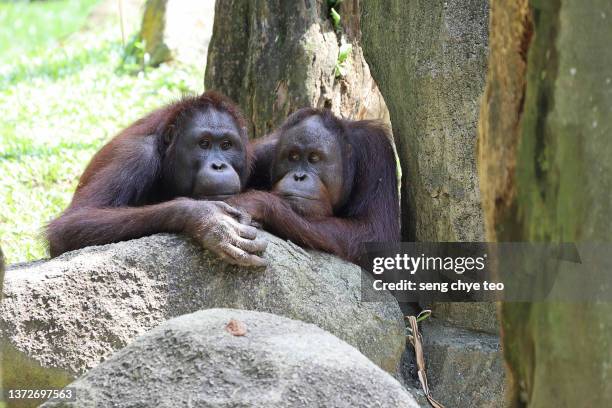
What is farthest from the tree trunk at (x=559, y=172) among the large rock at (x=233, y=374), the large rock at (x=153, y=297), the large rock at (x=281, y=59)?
the large rock at (x=281, y=59)

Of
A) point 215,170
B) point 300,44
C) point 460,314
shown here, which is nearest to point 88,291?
point 215,170

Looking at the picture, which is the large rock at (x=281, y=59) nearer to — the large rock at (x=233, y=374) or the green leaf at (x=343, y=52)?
the green leaf at (x=343, y=52)

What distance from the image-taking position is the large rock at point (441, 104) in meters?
4.57

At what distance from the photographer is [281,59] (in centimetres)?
603

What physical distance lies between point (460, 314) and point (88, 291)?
192 cm

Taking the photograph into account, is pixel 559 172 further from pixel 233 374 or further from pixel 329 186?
pixel 329 186

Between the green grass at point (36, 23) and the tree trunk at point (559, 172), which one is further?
the green grass at point (36, 23)

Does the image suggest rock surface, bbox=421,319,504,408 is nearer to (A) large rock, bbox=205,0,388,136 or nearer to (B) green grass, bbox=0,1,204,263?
(A) large rock, bbox=205,0,388,136

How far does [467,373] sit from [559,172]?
2.15 meters

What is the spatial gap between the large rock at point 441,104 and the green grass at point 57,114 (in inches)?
73.6

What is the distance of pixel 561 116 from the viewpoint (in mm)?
2508

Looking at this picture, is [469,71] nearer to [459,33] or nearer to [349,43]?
[459,33]

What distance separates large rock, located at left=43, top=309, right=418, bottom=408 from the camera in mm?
2777

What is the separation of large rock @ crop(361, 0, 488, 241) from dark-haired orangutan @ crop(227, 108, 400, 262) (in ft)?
0.66
